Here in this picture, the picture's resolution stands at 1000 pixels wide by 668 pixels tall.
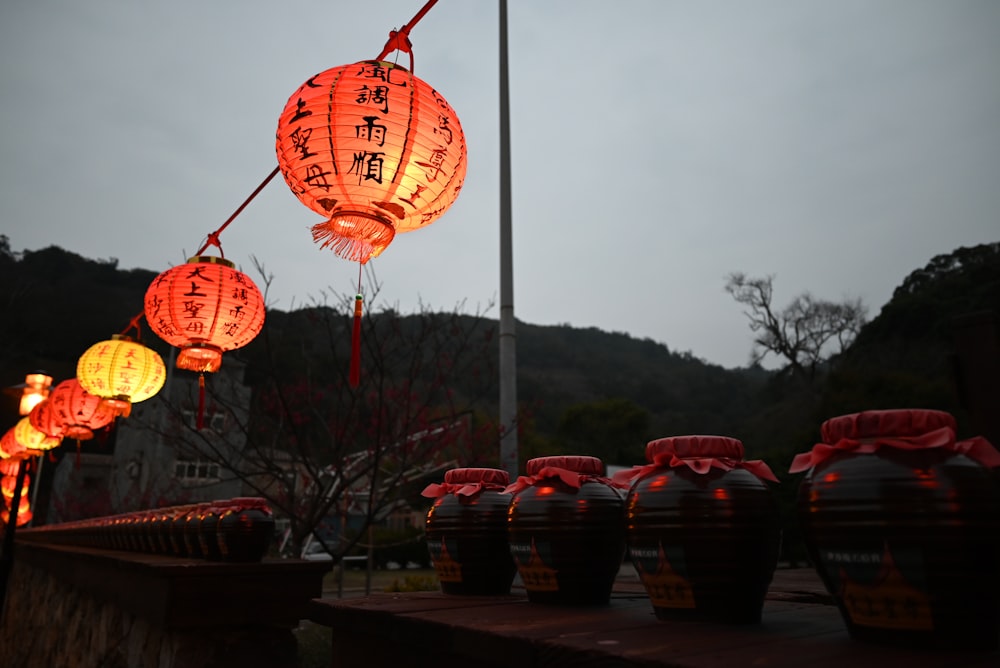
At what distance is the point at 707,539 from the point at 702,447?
0.19m

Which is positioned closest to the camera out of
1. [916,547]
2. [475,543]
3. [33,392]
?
[916,547]

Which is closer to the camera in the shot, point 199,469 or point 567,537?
point 567,537

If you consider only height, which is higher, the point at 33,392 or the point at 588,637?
the point at 33,392

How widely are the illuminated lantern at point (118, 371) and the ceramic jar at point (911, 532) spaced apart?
6961 millimetres

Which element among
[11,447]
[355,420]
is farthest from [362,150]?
[11,447]

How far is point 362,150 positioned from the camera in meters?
3.10

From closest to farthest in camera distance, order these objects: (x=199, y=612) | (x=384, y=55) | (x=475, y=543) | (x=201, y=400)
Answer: (x=475, y=543), (x=199, y=612), (x=384, y=55), (x=201, y=400)

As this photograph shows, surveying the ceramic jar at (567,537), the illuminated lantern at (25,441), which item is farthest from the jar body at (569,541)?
the illuminated lantern at (25,441)

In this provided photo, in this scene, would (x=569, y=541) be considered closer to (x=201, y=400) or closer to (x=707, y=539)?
(x=707, y=539)

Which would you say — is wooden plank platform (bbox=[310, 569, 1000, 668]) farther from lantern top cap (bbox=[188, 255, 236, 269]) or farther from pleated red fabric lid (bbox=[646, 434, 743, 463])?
lantern top cap (bbox=[188, 255, 236, 269])

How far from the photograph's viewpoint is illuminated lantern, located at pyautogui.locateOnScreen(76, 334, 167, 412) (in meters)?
6.34

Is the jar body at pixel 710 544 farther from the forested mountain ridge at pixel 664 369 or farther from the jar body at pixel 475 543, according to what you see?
the forested mountain ridge at pixel 664 369

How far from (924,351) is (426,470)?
832 inches

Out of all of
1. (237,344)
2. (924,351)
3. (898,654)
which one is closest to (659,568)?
(898,654)
